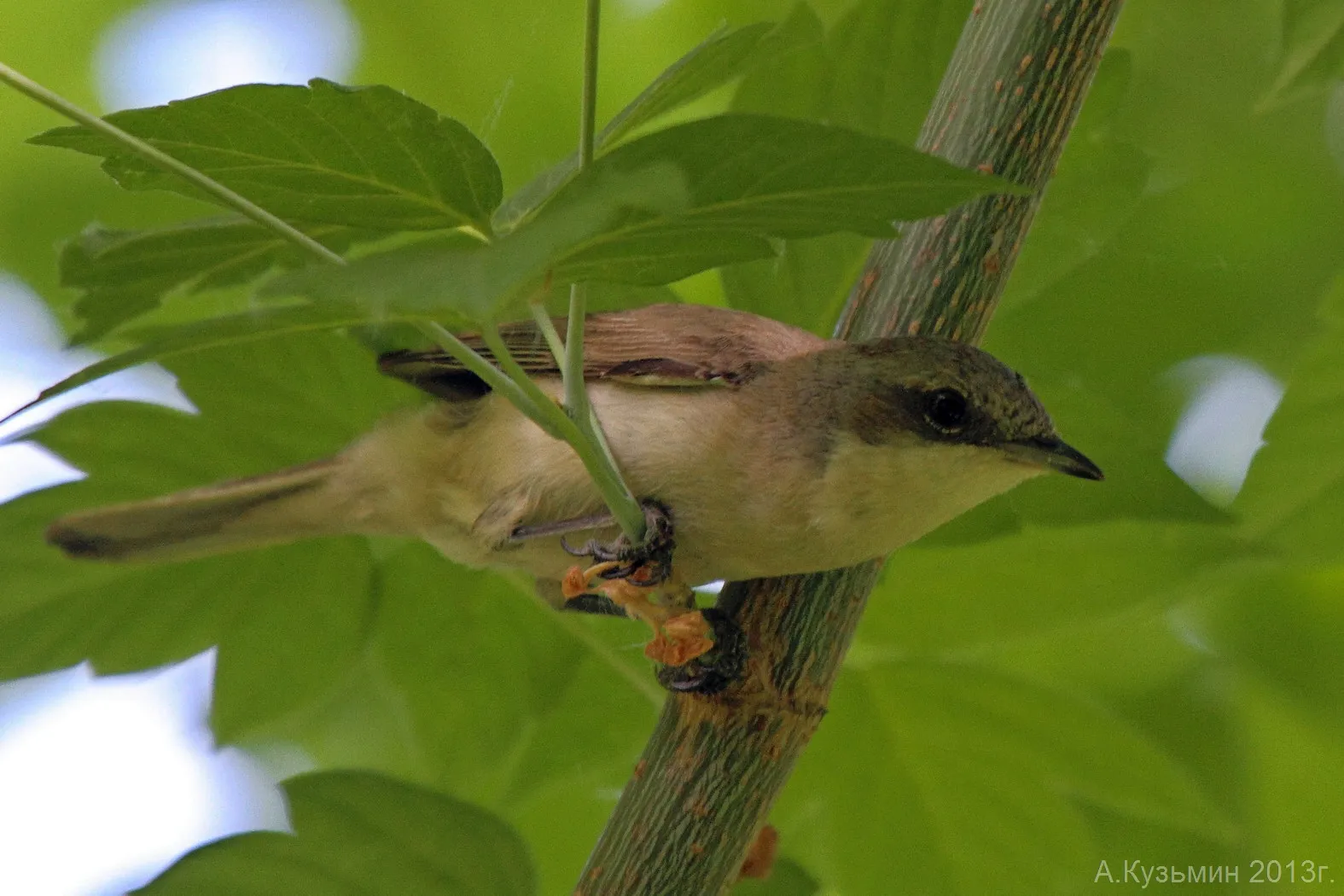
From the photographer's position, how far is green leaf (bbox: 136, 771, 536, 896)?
184 centimetres

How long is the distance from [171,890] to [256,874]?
11 centimetres

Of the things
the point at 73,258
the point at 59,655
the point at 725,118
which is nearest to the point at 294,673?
the point at 59,655

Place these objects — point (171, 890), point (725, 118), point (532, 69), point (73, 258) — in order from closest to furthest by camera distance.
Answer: point (725, 118) < point (73, 258) < point (171, 890) < point (532, 69)

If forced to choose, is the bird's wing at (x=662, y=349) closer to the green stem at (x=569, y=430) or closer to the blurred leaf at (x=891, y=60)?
the blurred leaf at (x=891, y=60)

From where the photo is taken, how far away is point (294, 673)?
2.12 meters

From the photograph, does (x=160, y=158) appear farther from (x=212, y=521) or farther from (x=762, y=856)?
(x=762, y=856)

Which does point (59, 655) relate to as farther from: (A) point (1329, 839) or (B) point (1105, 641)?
(A) point (1329, 839)

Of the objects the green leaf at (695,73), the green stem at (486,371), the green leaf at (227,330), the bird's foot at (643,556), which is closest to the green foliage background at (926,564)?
the green leaf at (695,73)

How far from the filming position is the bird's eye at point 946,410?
189cm

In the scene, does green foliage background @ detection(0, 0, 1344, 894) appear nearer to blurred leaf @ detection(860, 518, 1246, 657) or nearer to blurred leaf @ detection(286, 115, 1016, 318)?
blurred leaf @ detection(860, 518, 1246, 657)

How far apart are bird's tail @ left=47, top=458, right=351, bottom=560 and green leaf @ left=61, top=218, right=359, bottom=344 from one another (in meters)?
0.53

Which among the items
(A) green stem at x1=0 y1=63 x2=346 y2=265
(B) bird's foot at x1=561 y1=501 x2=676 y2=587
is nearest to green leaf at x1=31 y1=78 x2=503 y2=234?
(A) green stem at x1=0 y1=63 x2=346 y2=265

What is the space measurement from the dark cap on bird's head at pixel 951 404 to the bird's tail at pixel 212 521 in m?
0.91

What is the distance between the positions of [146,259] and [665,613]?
2.65 ft
